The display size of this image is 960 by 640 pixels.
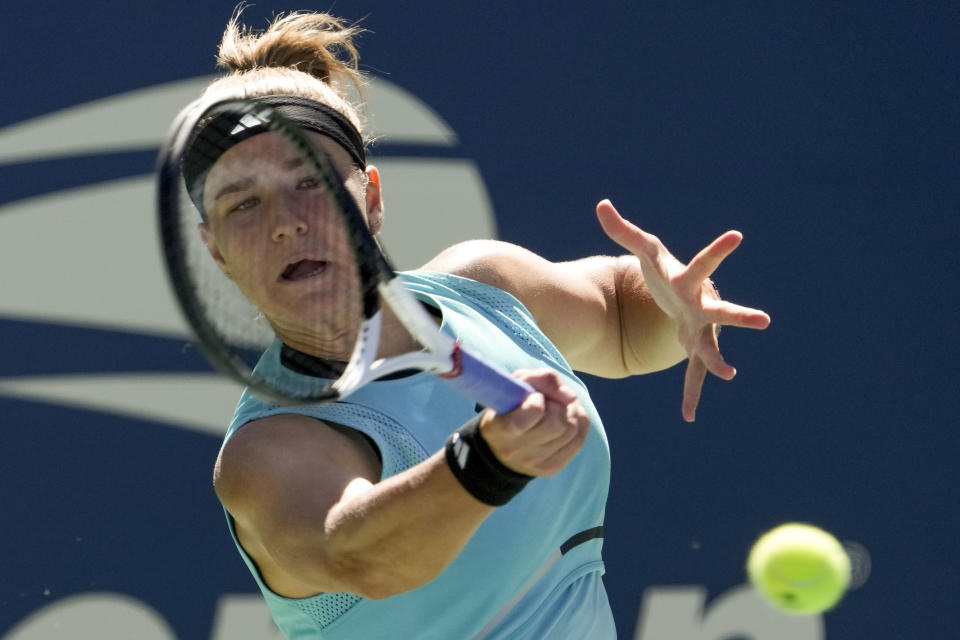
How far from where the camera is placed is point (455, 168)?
3092mm

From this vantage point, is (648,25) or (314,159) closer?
(314,159)

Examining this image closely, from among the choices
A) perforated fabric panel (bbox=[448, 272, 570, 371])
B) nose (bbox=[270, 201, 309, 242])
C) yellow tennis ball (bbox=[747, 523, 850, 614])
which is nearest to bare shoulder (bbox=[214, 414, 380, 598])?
nose (bbox=[270, 201, 309, 242])

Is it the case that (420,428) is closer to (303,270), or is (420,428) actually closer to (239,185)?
(303,270)

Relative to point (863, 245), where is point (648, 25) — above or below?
above

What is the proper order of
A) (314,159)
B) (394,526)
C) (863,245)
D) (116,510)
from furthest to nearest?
(863,245), (116,510), (314,159), (394,526)

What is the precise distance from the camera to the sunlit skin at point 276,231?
154 cm

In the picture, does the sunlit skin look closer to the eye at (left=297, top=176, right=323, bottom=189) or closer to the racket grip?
the eye at (left=297, top=176, right=323, bottom=189)

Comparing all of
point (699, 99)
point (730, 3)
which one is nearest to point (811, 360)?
point (699, 99)

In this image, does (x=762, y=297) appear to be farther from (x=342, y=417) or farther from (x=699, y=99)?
(x=342, y=417)

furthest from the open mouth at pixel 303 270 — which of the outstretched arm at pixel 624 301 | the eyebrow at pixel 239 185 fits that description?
the outstretched arm at pixel 624 301

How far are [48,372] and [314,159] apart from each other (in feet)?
5.98

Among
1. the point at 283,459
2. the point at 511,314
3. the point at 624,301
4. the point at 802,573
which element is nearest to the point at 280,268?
the point at 283,459

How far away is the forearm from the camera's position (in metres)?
1.26

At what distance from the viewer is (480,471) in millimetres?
1231
